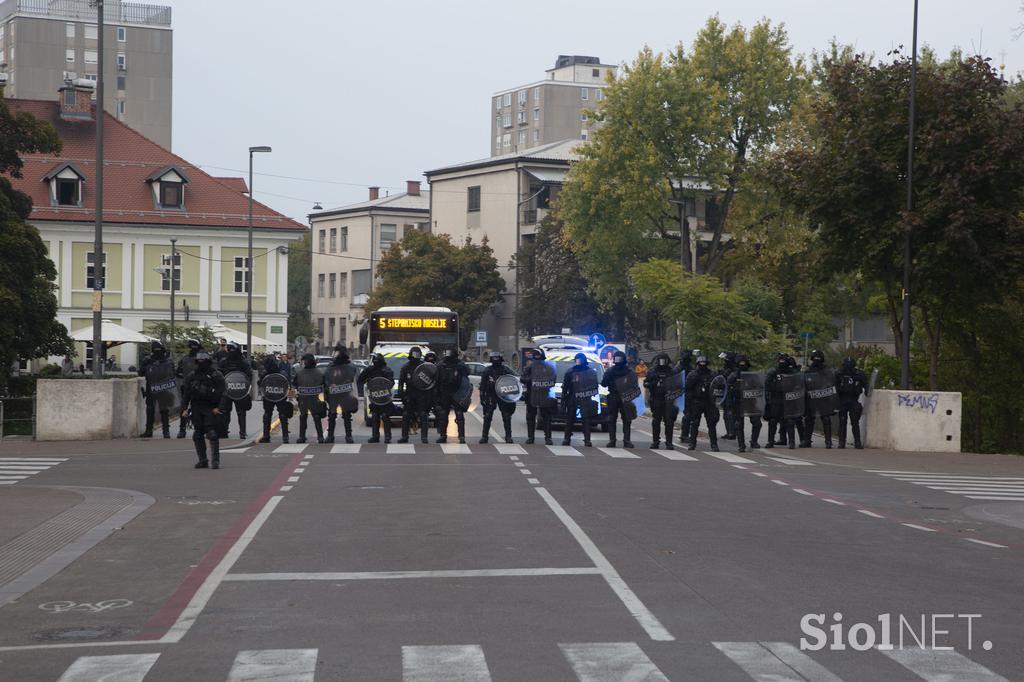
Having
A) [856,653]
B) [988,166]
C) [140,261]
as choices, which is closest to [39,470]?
[856,653]

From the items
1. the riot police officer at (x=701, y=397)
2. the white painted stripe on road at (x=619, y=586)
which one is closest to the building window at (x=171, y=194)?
the riot police officer at (x=701, y=397)

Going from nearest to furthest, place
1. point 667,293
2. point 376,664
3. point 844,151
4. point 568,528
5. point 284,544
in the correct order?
point 376,664
point 284,544
point 568,528
point 844,151
point 667,293

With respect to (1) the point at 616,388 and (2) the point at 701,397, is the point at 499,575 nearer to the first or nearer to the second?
(2) the point at 701,397

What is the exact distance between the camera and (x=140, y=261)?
70.1 metres

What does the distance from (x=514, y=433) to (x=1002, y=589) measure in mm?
21816

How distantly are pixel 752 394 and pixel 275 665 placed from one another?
65.2ft

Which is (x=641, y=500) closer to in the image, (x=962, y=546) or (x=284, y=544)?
(x=962, y=546)

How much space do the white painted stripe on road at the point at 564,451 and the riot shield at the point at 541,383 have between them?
91cm

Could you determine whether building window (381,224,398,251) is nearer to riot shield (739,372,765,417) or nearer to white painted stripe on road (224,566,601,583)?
riot shield (739,372,765,417)

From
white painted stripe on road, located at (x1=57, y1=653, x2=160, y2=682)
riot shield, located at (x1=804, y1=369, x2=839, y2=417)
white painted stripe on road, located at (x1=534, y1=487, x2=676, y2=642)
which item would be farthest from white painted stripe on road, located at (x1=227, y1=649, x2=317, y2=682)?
riot shield, located at (x1=804, y1=369, x2=839, y2=417)

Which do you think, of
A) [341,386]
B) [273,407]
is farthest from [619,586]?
[273,407]

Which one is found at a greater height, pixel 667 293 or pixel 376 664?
pixel 667 293

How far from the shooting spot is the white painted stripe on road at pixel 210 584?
29.6 ft

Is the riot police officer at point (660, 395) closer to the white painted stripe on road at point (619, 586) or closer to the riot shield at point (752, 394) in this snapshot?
the riot shield at point (752, 394)
